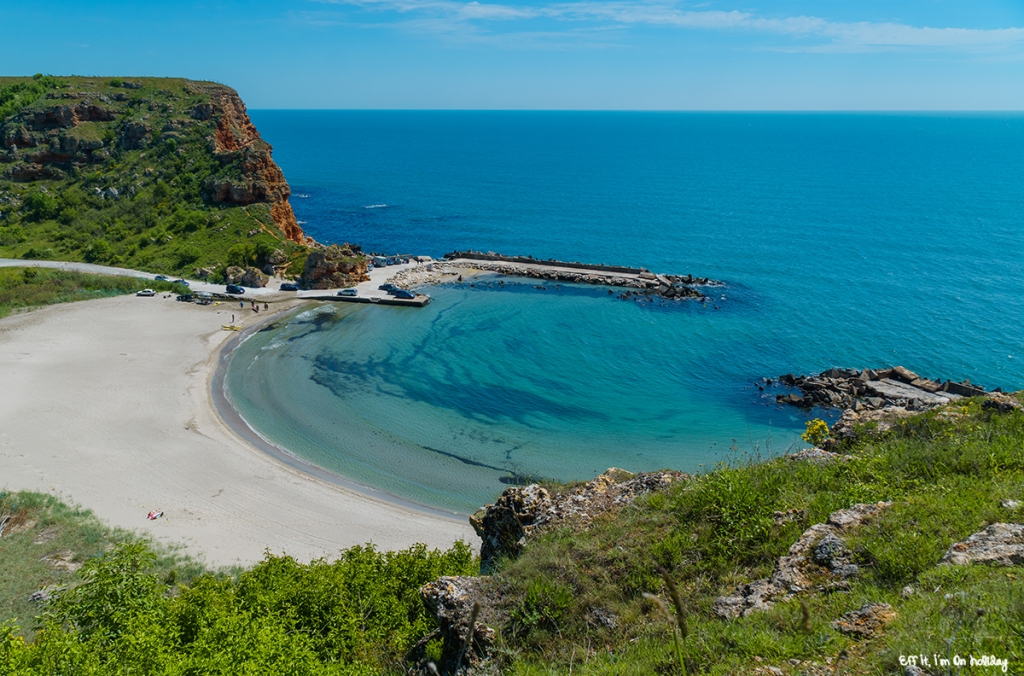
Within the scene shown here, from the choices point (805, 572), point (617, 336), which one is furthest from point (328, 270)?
point (805, 572)

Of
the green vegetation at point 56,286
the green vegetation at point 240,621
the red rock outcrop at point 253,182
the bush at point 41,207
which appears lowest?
the green vegetation at point 240,621

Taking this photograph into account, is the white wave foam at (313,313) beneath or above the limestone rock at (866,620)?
beneath

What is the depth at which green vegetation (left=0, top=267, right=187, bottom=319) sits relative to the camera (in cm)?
5225

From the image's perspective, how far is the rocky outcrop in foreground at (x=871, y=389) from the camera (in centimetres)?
3881

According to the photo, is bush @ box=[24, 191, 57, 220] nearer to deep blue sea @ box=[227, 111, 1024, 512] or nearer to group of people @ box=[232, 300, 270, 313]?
deep blue sea @ box=[227, 111, 1024, 512]

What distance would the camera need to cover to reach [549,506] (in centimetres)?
1367

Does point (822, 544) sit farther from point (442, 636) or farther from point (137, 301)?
point (137, 301)

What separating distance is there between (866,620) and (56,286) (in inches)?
2598

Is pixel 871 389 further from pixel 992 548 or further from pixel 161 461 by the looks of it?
pixel 161 461

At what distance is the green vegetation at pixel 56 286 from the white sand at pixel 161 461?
7.57 m

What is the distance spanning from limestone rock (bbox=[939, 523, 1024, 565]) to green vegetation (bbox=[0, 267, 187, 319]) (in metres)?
60.2

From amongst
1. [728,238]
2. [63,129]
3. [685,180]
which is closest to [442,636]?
[728,238]

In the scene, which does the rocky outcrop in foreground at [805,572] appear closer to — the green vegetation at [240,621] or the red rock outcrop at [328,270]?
the green vegetation at [240,621]

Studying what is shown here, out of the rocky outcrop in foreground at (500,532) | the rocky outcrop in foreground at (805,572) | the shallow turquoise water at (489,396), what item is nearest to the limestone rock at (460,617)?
the rocky outcrop in foreground at (500,532)
